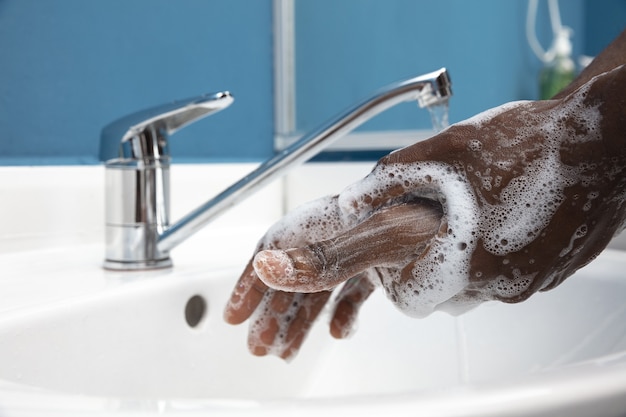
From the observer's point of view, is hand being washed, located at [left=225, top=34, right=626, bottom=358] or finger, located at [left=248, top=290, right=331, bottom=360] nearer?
hand being washed, located at [left=225, top=34, right=626, bottom=358]

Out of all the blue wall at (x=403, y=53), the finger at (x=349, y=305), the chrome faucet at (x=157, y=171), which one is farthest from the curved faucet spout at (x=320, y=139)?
the blue wall at (x=403, y=53)

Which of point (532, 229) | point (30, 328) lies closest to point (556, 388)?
point (532, 229)

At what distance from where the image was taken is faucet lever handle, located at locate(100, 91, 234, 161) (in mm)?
654

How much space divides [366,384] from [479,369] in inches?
4.7

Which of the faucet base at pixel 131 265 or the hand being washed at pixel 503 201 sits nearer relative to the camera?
the hand being washed at pixel 503 201

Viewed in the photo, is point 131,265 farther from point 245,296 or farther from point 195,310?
point 245,296

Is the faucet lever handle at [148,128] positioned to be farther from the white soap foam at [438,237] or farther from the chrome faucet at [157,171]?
the white soap foam at [438,237]

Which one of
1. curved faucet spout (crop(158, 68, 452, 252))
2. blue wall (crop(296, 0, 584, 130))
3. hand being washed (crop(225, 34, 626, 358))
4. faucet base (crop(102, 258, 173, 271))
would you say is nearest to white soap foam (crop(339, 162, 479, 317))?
hand being washed (crop(225, 34, 626, 358))

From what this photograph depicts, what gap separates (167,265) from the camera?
71cm

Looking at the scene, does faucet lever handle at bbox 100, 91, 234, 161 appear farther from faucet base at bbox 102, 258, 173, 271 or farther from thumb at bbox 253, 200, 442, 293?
thumb at bbox 253, 200, 442, 293

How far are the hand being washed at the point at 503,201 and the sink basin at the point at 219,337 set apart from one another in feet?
0.24

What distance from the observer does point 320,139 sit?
65cm

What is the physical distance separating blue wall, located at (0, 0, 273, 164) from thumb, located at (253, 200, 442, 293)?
19.1 inches

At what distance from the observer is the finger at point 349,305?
0.50 metres
